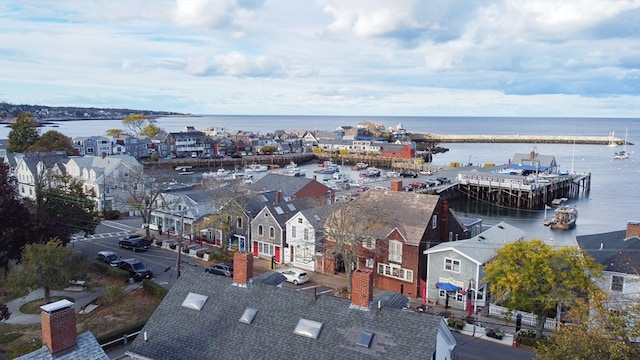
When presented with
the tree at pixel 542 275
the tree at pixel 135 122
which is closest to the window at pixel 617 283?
the tree at pixel 542 275

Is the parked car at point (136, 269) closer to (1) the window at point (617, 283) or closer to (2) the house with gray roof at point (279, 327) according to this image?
(2) the house with gray roof at point (279, 327)

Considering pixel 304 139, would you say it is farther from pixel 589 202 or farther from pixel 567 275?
pixel 567 275

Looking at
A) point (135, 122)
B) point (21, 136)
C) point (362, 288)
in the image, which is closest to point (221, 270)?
point (362, 288)

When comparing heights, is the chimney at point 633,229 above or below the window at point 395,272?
above

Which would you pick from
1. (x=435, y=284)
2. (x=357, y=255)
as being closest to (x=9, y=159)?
(x=357, y=255)

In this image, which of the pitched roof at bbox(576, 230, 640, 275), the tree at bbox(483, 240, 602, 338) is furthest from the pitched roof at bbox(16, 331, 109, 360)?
the pitched roof at bbox(576, 230, 640, 275)

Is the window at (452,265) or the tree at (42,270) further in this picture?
the window at (452,265)
